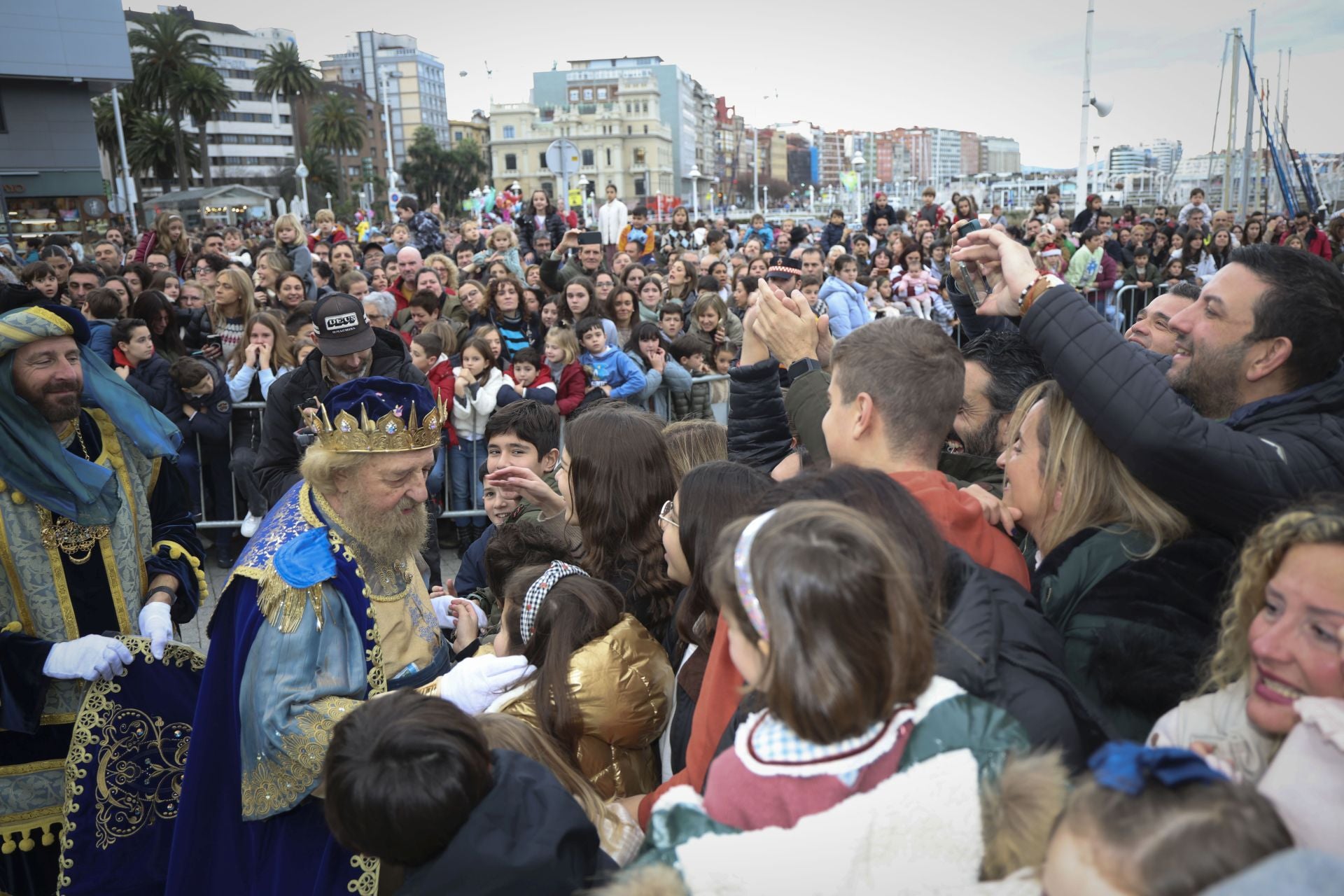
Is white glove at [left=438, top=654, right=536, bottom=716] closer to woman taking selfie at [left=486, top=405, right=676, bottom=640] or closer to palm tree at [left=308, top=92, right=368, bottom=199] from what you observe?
woman taking selfie at [left=486, top=405, right=676, bottom=640]

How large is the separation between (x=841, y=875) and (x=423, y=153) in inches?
3684

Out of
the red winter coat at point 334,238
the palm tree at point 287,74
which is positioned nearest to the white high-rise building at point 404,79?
the palm tree at point 287,74

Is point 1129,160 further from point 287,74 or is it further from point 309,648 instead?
point 309,648

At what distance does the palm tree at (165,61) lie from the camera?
55.5m

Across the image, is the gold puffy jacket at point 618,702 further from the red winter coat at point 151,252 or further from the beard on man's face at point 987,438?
the red winter coat at point 151,252

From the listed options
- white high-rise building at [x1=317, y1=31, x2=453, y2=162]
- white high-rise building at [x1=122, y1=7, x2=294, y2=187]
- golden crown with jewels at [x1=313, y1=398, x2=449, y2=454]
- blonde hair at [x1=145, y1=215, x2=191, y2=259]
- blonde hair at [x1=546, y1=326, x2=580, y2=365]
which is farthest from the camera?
white high-rise building at [x1=317, y1=31, x2=453, y2=162]

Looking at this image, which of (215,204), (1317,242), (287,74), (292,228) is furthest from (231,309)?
(287,74)

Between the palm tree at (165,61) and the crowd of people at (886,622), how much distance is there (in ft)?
201

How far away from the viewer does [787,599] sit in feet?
4.50

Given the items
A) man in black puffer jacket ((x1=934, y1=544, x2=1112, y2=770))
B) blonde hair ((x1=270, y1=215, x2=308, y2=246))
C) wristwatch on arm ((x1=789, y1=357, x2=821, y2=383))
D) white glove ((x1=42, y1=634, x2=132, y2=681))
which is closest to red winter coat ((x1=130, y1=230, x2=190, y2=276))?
blonde hair ((x1=270, y1=215, x2=308, y2=246))

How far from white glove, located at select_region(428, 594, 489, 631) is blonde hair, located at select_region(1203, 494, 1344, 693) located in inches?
94.6

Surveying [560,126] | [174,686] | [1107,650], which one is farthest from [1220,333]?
[560,126]

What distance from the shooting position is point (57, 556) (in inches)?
122

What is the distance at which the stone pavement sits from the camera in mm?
5426
